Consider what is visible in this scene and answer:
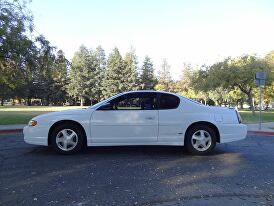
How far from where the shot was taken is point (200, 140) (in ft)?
29.1

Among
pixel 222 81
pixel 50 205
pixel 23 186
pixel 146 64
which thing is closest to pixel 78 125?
pixel 23 186

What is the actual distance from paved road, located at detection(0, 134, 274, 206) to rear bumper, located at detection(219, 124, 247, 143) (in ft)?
1.27

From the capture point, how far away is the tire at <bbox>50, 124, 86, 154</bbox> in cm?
864

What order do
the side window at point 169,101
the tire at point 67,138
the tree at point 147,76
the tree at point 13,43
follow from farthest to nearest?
the tree at point 147,76
the tree at point 13,43
the side window at point 169,101
the tire at point 67,138

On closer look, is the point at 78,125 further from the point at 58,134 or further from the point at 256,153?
the point at 256,153

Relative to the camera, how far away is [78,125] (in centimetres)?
871

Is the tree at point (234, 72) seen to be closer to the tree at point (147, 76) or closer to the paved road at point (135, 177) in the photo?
the paved road at point (135, 177)

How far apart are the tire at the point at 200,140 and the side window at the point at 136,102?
Result: 105 cm

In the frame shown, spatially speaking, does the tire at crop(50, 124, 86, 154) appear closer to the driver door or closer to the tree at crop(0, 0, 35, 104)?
the driver door

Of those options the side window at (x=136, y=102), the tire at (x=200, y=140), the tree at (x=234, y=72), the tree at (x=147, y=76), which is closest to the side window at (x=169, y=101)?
the side window at (x=136, y=102)

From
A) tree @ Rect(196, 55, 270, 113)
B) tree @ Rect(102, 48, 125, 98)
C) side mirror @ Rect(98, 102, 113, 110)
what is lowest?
side mirror @ Rect(98, 102, 113, 110)

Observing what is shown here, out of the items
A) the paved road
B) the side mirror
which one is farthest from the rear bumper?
the side mirror

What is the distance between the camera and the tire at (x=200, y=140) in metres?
8.84

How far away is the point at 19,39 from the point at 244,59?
905 inches
